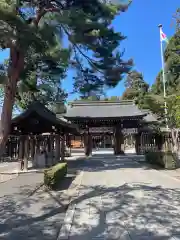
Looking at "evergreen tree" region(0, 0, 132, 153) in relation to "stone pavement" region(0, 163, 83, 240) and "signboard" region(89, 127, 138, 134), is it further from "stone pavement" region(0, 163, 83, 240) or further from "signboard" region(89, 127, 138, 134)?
"signboard" region(89, 127, 138, 134)

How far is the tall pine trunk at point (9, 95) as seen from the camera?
6.18m

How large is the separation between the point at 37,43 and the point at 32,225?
4.20 m

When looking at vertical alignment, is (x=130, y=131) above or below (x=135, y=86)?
below

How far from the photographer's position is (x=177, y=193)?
10.4 metres

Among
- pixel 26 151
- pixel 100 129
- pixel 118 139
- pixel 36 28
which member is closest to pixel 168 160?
pixel 26 151

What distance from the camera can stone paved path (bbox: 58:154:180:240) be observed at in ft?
20.9

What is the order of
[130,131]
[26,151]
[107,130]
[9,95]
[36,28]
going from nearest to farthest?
[9,95] < [36,28] < [26,151] < [130,131] < [107,130]

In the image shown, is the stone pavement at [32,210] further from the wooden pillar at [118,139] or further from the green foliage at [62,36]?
the wooden pillar at [118,139]

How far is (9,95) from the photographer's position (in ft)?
21.2

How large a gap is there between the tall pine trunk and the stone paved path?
2.27 m

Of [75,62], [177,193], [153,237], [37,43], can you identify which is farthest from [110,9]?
[153,237]

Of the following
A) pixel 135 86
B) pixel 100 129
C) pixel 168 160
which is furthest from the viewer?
pixel 135 86

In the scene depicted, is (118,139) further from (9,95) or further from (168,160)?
(9,95)

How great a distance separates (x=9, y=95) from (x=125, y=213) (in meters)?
4.08
